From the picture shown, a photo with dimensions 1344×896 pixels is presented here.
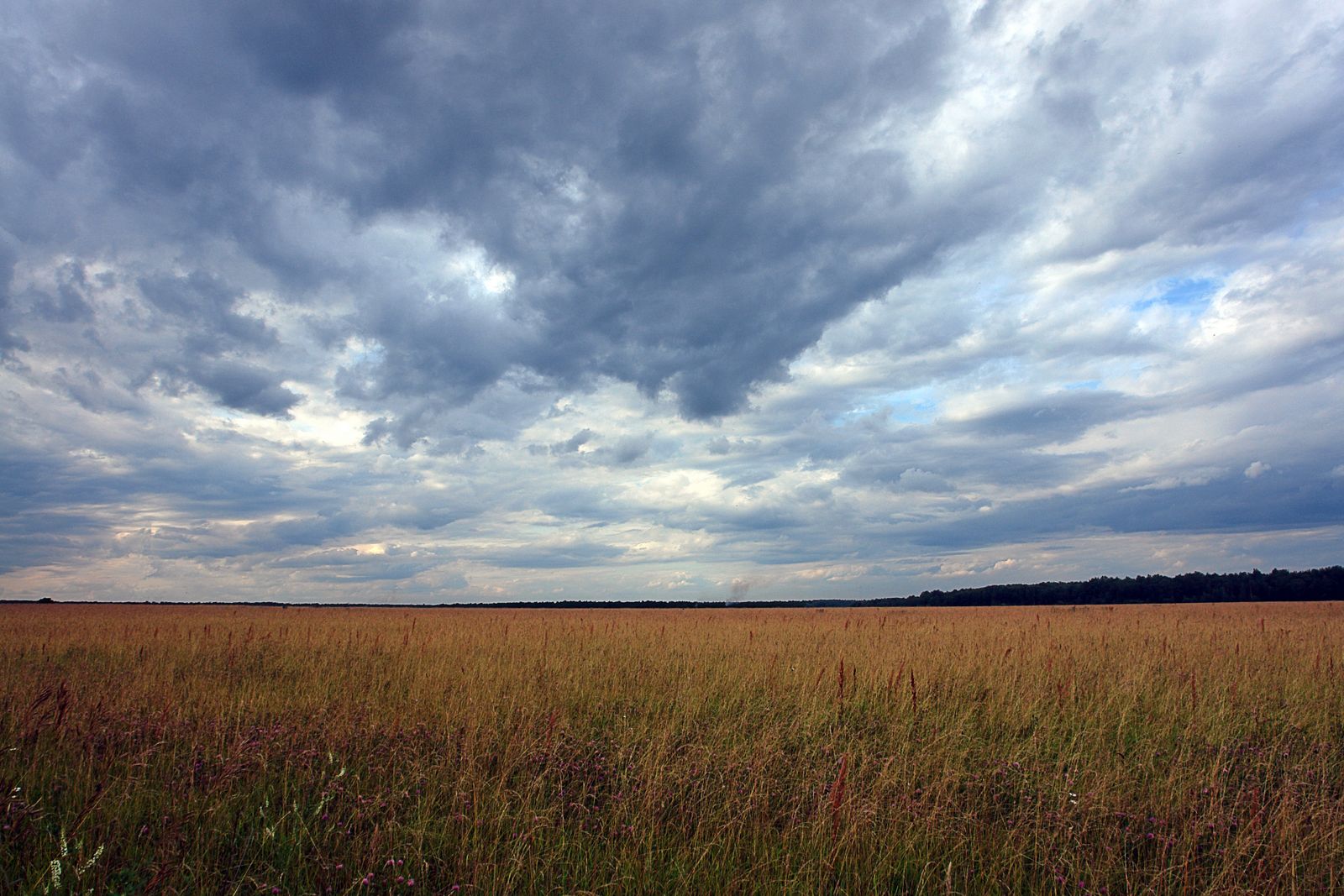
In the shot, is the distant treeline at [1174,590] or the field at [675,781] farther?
the distant treeline at [1174,590]

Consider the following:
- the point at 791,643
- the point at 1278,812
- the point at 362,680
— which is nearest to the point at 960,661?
the point at 791,643

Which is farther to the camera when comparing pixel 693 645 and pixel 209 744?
pixel 693 645

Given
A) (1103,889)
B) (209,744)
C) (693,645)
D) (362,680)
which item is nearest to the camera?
(1103,889)

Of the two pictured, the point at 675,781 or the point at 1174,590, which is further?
the point at 1174,590

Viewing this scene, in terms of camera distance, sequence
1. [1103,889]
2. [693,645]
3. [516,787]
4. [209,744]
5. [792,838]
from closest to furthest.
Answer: [1103,889]
[792,838]
[516,787]
[209,744]
[693,645]

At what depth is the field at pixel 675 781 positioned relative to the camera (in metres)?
4.41

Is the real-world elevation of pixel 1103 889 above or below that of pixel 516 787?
below

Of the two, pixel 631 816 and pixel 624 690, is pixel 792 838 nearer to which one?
pixel 631 816

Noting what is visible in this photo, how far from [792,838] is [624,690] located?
5274 mm

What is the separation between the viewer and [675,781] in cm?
579

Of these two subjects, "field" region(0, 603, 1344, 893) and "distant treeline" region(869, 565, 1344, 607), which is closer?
"field" region(0, 603, 1344, 893)

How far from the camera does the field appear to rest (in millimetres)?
4414

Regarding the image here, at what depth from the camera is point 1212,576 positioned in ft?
299

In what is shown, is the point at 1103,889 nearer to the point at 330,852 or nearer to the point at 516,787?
the point at 516,787
